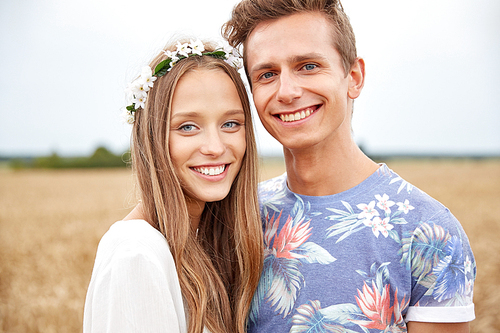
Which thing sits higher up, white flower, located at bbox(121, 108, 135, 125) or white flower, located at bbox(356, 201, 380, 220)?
white flower, located at bbox(121, 108, 135, 125)

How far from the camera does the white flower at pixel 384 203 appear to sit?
251 cm

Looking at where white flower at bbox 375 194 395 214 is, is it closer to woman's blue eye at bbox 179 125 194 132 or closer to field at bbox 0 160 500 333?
field at bbox 0 160 500 333

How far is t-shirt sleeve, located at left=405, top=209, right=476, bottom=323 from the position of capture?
2.27m

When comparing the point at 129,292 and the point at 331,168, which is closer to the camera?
the point at 129,292

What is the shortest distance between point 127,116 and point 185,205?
0.76 metres

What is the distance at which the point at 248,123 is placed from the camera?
108 inches

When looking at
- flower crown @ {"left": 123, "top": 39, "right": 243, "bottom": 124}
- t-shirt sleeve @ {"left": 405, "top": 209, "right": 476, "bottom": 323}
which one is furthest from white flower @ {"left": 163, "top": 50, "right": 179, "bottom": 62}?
t-shirt sleeve @ {"left": 405, "top": 209, "right": 476, "bottom": 323}

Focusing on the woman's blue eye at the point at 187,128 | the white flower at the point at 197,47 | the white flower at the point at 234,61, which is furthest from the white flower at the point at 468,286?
the white flower at the point at 197,47

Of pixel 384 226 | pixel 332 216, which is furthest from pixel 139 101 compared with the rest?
→ pixel 384 226

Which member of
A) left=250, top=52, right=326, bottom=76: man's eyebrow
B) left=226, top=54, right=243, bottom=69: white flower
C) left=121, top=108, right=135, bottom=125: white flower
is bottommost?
left=121, top=108, right=135, bottom=125: white flower

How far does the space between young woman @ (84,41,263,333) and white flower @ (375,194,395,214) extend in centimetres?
80

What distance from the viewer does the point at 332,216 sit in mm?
2600

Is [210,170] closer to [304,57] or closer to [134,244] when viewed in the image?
[134,244]

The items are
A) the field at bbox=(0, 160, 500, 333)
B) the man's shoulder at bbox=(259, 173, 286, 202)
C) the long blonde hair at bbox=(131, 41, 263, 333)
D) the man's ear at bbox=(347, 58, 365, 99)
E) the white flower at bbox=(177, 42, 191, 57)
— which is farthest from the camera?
the field at bbox=(0, 160, 500, 333)
